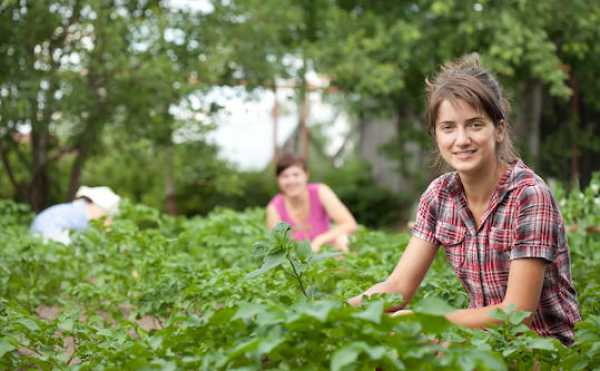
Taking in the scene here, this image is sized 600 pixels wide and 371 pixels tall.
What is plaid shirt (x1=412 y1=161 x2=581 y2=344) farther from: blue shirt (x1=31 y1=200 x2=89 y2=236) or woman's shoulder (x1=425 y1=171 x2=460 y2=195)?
blue shirt (x1=31 y1=200 x2=89 y2=236)

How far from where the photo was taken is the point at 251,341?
2.05 meters

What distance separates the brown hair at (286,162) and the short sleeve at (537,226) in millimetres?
4791

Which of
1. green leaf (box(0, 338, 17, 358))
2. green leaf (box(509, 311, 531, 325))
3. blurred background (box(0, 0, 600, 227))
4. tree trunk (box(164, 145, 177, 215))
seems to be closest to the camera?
green leaf (box(509, 311, 531, 325))

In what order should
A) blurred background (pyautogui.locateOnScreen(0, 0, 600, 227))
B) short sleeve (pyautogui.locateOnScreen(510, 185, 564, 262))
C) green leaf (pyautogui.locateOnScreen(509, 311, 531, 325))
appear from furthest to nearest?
1. blurred background (pyautogui.locateOnScreen(0, 0, 600, 227))
2. short sleeve (pyautogui.locateOnScreen(510, 185, 564, 262))
3. green leaf (pyautogui.locateOnScreen(509, 311, 531, 325))

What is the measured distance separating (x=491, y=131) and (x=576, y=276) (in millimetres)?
1723

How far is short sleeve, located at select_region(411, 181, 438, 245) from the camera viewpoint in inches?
129

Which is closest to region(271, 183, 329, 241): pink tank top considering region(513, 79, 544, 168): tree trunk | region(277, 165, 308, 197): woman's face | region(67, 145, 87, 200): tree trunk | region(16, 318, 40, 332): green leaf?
region(277, 165, 308, 197): woman's face

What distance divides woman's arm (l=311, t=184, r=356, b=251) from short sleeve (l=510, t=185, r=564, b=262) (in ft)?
13.6

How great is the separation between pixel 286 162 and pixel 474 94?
4722mm

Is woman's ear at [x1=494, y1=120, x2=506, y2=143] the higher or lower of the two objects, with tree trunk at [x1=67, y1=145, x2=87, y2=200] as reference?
higher

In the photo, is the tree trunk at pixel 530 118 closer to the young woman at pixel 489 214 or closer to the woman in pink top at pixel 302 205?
the woman in pink top at pixel 302 205

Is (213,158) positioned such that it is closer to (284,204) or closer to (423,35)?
(423,35)

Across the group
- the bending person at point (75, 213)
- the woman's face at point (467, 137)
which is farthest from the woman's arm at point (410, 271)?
the bending person at point (75, 213)

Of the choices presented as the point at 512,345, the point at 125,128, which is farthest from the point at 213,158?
the point at 512,345
